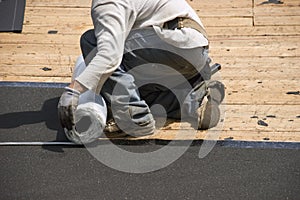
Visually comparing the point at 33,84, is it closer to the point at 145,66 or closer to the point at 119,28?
the point at 145,66

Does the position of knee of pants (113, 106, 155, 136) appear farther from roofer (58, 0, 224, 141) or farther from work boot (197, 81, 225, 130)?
work boot (197, 81, 225, 130)

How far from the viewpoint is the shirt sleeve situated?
248 centimetres

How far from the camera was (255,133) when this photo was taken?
275cm

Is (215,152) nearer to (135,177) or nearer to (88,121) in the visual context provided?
(135,177)

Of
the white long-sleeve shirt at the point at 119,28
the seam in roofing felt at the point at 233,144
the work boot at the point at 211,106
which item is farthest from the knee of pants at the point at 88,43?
the work boot at the point at 211,106

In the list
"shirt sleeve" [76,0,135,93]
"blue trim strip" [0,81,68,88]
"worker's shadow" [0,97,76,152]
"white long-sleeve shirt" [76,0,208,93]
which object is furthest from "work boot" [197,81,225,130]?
"blue trim strip" [0,81,68,88]

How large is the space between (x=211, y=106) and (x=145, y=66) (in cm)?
34

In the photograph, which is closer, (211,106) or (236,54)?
(211,106)

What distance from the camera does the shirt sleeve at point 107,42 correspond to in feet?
8.14

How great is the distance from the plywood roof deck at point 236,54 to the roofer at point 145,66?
110 millimetres

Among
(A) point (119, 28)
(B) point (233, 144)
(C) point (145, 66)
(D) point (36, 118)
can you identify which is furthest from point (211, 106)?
(D) point (36, 118)

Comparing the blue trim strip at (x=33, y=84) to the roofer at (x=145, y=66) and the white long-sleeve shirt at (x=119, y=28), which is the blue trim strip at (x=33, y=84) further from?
the white long-sleeve shirt at (x=119, y=28)

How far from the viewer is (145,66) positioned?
8.97 feet

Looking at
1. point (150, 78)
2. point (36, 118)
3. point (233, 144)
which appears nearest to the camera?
point (233, 144)
